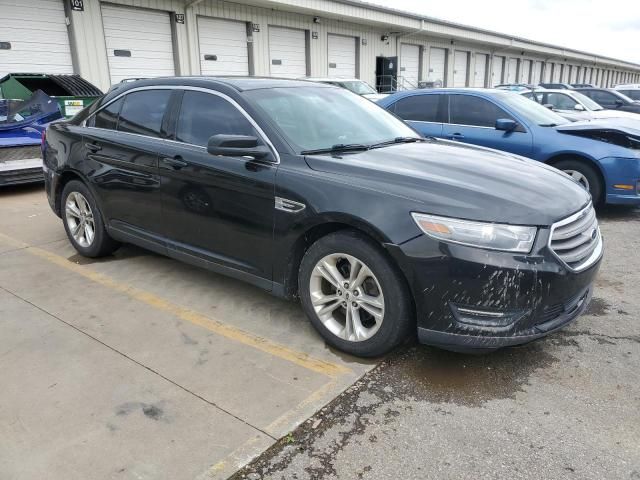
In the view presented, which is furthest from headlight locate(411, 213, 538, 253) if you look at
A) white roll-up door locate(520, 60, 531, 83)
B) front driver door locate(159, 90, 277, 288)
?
white roll-up door locate(520, 60, 531, 83)

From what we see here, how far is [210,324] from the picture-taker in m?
3.60

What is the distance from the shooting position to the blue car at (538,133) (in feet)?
20.5

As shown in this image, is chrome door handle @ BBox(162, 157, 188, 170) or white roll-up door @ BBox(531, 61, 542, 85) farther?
white roll-up door @ BBox(531, 61, 542, 85)

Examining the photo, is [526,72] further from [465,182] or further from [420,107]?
[465,182]

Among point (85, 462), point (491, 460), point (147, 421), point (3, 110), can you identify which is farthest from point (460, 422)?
point (3, 110)

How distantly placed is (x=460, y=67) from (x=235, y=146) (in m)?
31.5

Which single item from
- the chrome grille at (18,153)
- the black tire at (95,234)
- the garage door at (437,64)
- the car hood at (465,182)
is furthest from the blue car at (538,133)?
the garage door at (437,64)

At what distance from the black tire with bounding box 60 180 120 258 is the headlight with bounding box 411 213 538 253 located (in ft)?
10.4

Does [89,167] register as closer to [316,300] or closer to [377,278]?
[316,300]

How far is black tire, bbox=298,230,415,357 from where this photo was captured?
2.83 metres

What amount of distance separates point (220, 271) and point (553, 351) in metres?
2.26

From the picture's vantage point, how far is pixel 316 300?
3.21 meters

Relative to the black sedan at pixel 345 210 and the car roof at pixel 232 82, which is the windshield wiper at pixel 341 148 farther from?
the car roof at pixel 232 82

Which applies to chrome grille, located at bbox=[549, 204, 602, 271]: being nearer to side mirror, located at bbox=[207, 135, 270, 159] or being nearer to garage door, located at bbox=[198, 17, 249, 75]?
side mirror, located at bbox=[207, 135, 270, 159]
